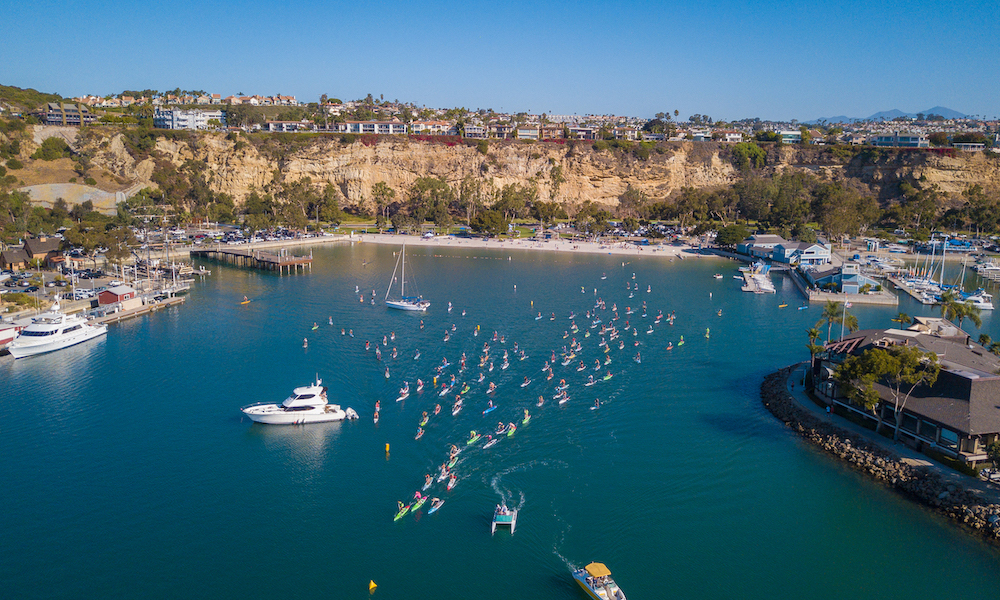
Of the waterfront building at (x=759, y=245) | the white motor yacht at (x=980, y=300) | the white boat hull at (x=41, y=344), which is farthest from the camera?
the waterfront building at (x=759, y=245)

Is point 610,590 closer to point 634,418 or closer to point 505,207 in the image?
point 634,418

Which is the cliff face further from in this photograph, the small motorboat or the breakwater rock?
the small motorboat

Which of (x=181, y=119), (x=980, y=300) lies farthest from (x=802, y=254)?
(x=181, y=119)

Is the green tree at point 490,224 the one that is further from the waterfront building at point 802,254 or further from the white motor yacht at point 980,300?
the white motor yacht at point 980,300

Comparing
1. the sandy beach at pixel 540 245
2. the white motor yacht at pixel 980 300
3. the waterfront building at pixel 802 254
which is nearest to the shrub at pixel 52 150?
the sandy beach at pixel 540 245

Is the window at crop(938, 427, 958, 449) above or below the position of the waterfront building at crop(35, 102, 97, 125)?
below

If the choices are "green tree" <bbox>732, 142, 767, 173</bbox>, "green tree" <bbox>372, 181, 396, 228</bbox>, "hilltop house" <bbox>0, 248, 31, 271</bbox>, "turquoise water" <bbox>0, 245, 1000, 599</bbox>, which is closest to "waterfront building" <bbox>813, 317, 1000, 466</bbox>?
"turquoise water" <bbox>0, 245, 1000, 599</bbox>

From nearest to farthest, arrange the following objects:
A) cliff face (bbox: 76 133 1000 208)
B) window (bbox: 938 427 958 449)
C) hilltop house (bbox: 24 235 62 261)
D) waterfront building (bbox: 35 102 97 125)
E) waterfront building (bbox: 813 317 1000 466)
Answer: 1. waterfront building (bbox: 813 317 1000 466)
2. window (bbox: 938 427 958 449)
3. hilltop house (bbox: 24 235 62 261)
4. cliff face (bbox: 76 133 1000 208)
5. waterfront building (bbox: 35 102 97 125)
